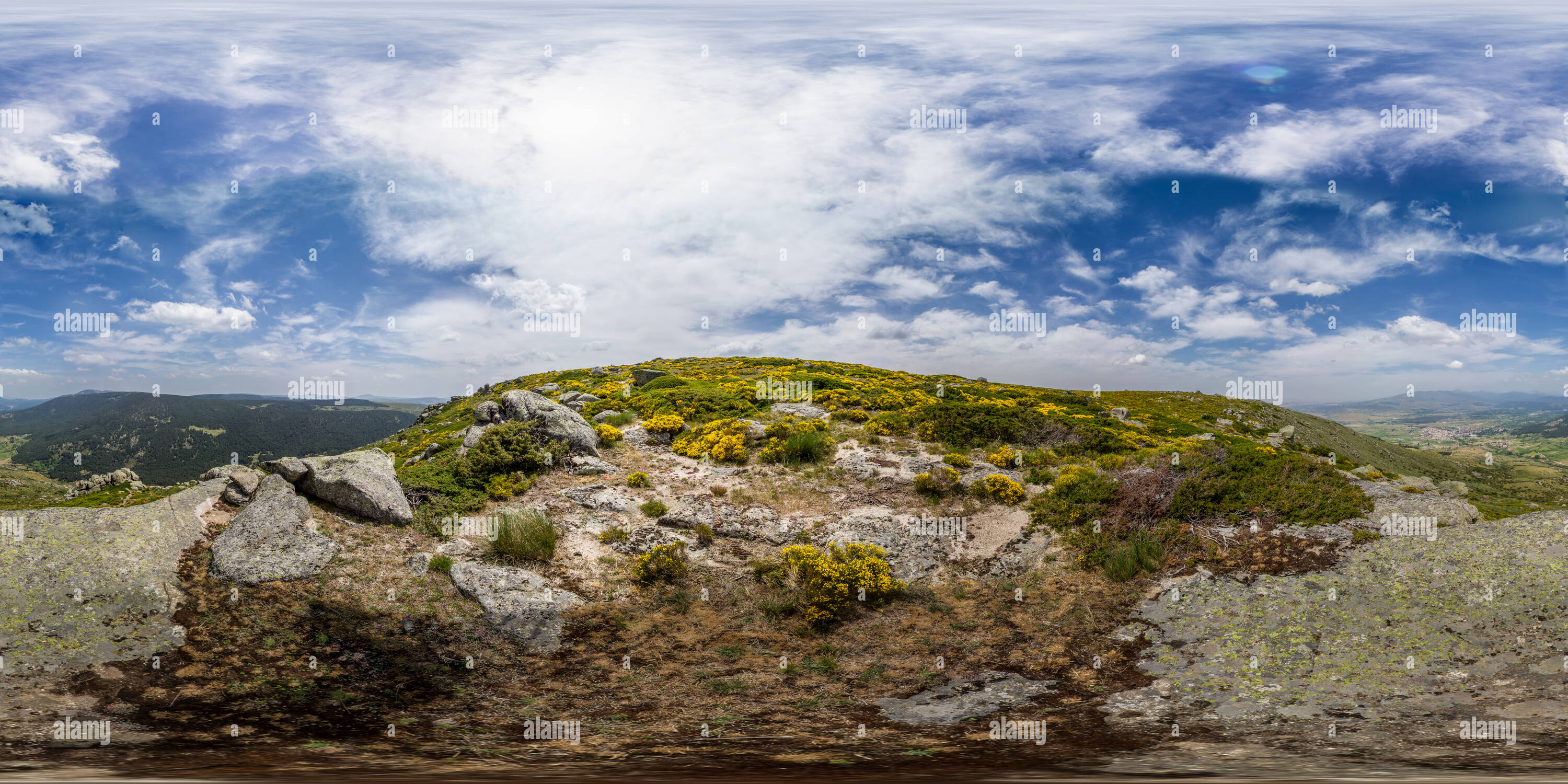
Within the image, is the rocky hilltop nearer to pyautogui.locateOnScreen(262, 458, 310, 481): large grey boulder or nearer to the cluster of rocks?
pyautogui.locateOnScreen(262, 458, 310, 481): large grey boulder

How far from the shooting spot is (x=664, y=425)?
28.1 m

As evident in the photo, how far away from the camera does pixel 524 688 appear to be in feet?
40.1

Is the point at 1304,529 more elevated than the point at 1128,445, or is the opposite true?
the point at 1128,445

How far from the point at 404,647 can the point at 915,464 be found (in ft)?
56.8

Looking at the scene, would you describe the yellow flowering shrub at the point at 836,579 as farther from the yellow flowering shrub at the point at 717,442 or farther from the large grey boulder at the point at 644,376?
the large grey boulder at the point at 644,376

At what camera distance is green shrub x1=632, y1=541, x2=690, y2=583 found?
16.6 m

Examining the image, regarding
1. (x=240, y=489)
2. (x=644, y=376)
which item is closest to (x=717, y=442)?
(x=240, y=489)

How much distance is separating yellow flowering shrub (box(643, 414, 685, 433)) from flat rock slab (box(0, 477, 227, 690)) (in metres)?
15.4

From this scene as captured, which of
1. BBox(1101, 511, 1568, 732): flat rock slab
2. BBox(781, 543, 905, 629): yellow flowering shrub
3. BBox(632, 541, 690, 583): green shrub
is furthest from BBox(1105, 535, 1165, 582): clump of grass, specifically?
BBox(632, 541, 690, 583): green shrub

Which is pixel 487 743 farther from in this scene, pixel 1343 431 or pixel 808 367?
pixel 1343 431

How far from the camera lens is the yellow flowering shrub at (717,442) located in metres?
24.8

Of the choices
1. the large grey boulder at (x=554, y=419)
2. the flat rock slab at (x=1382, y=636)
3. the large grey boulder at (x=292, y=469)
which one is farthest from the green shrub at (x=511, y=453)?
the flat rock slab at (x=1382, y=636)

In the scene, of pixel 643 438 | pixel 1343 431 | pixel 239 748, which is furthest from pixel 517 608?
pixel 1343 431

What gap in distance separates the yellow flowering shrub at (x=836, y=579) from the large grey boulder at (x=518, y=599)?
5.70m
